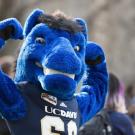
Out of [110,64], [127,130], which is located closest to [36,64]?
[127,130]

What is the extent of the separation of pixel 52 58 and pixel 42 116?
14.4 inches

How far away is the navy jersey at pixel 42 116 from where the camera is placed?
3.85 m

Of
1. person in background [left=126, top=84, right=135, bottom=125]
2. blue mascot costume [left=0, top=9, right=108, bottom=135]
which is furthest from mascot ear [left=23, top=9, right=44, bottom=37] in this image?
person in background [left=126, top=84, right=135, bottom=125]

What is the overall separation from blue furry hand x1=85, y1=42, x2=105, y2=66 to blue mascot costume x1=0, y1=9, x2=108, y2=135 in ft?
0.73

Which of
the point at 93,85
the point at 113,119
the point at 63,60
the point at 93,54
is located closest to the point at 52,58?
the point at 63,60

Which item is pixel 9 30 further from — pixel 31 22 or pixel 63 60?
pixel 63 60

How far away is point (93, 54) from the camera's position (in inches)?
171

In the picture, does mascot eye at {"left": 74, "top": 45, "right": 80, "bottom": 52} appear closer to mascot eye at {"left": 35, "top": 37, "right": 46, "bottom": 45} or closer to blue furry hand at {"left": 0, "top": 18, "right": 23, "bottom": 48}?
mascot eye at {"left": 35, "top": 37, "right": 46, "bottom": 45}

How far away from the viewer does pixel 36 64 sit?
12.8 feet

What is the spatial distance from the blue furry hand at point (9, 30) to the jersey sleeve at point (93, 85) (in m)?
0.60

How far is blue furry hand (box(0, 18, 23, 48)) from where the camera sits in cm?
385

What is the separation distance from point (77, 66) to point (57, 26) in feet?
0.98

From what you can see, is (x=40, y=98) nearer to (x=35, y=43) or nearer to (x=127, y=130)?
(x=35, y=43)

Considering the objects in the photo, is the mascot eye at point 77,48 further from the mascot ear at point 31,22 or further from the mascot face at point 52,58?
the mascot ear at point 31,22
